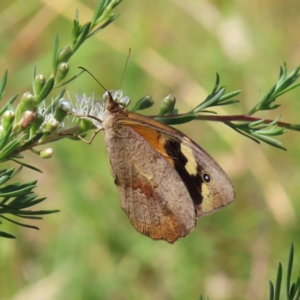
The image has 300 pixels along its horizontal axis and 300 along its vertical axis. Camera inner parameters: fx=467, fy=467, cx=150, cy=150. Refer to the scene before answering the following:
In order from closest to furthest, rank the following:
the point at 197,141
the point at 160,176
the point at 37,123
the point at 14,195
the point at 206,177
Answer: the point at 14,195, the point at 37,123, the point at 206,177, the point at 160,176, the point at 197,141

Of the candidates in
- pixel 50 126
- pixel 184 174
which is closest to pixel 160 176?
pixel 184 174

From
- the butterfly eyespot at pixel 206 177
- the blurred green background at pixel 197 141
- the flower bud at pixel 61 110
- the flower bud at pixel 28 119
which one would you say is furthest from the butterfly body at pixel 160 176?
the blurred green background at pixel 197 141


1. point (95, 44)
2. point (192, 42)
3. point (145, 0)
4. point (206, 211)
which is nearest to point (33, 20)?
point (95, 44)

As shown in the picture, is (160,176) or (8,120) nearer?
(8,120)

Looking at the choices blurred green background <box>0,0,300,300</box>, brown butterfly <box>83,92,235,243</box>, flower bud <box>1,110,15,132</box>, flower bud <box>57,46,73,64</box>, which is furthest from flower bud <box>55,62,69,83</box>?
blurred green background <box>0,0,300,300</box>

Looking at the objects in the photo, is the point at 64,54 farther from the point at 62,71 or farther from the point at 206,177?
the point at 206,177

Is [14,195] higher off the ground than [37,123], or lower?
lower

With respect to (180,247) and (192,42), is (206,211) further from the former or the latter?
(192,42)
